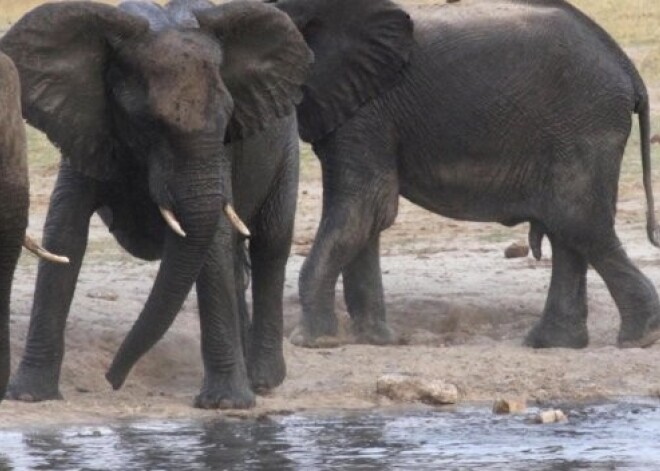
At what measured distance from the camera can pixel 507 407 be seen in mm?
7863

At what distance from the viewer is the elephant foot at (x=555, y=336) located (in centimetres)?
939

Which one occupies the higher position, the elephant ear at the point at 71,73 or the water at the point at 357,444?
the elephant ear at the point at 71,73

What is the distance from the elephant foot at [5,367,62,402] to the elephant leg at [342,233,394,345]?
1846 mm

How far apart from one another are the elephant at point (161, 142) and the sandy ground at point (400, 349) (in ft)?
0.88

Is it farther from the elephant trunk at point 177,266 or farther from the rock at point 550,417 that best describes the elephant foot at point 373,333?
the elephant trunk at point 177,266

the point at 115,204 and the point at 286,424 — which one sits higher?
the point at 115,204

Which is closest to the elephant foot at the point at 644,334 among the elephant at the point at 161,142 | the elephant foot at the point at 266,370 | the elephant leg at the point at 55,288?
the elephant foot at the point at 266,370

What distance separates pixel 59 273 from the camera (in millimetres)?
7742

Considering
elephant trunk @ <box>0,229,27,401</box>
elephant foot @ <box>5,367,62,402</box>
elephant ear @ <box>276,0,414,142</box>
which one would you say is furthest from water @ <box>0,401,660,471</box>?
elephant ear @ <box>276,0,414,142</box>

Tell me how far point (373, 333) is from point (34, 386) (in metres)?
1.93

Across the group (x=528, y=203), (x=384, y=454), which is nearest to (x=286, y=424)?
(x=384, y=454)

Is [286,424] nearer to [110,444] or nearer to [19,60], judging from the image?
[110,444]

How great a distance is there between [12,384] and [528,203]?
7.77 feet

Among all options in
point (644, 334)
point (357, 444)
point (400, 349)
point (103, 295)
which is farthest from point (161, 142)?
point (644, 334)
